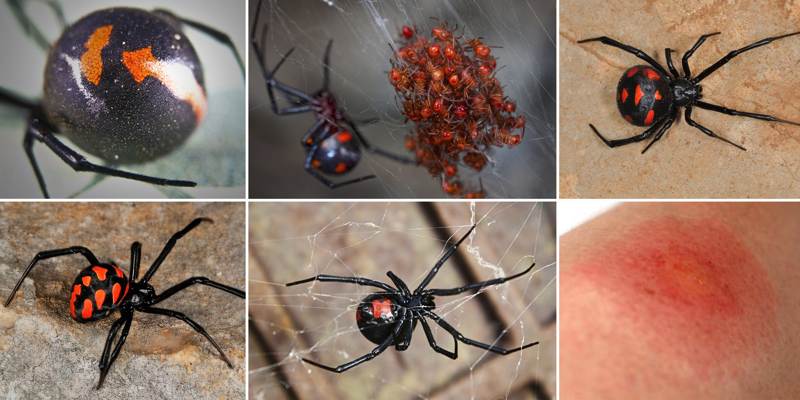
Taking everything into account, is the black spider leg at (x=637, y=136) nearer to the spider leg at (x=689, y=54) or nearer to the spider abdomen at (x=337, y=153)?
the spider leg at (x=689, y=54)

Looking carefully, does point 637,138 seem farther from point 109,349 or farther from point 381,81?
point 109,349

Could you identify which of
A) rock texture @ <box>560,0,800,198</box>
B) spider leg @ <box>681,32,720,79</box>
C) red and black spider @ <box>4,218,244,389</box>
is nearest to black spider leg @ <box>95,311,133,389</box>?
red and black spider @ <box>4,218,244,389</box>

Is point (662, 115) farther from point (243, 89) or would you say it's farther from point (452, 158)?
point (243, 89)

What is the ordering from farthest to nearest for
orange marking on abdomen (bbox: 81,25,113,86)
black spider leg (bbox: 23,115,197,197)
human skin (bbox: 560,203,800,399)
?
black spider leg (bbox: 23,115,197,197)
orange marking on abdomen (bbox: 81,25,113,86)
human skin (bbox: 560,203,800,399)

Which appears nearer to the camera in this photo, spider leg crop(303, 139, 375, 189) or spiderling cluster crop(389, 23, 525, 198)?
spiderling cluster crop(389, 23, 525, 198)

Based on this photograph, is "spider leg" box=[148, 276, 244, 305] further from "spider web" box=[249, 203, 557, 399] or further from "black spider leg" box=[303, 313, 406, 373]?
"black spider leg" box=[303, 313, 406, 373]

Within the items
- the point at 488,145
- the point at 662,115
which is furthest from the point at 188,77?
the point at 662,115

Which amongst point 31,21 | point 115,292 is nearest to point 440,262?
point 115,292
